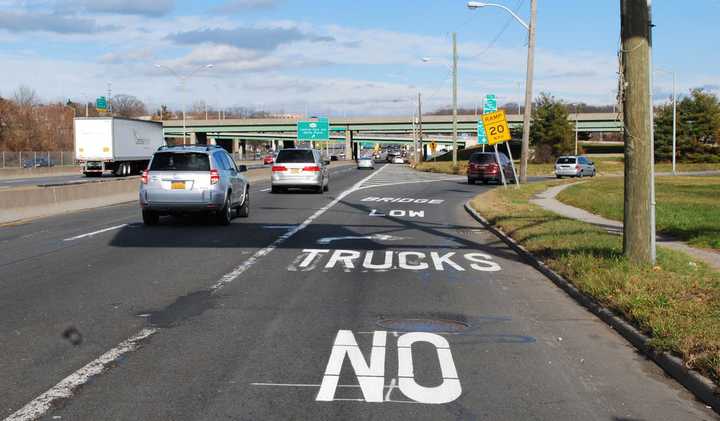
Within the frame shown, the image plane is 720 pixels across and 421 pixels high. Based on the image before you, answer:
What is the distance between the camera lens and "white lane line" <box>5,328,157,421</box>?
5.23 meters

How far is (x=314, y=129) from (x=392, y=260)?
3083 inches

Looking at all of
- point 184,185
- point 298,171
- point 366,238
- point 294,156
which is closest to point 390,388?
point 366,238

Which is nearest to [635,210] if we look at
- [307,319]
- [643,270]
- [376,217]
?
[643,270]

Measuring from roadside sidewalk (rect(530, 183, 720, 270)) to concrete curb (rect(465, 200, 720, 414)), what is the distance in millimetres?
2472

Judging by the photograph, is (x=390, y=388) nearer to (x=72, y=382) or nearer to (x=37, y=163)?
(x=72, y=382)

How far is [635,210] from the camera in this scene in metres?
10.7

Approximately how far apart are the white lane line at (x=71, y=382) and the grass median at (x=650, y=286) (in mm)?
4680

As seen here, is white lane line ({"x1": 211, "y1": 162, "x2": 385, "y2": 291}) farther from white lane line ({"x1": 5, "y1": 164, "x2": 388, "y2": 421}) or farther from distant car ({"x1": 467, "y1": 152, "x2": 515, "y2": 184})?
distant car ({"x1": 467, "y1": 152, "x2": 515, "y2": 184})

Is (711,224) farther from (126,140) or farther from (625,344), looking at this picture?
(126,140)

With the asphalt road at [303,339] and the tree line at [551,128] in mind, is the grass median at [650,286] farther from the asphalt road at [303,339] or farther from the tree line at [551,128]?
the tree line at [551,128]

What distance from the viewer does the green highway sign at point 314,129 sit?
9012 cm

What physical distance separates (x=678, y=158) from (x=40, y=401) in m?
80.5

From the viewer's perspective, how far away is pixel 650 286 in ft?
30.1

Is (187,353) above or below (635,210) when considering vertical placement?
below
